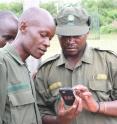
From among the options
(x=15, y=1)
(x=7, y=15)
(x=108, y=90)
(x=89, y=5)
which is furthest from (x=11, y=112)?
(x=89, y=5)

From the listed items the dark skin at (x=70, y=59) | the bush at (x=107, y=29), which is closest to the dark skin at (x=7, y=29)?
the dark skin at (x=70, y=59)

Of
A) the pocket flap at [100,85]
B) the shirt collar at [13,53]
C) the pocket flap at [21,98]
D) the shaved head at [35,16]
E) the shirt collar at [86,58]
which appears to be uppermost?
the shaved head at [35,16]

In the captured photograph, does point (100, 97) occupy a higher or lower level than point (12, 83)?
lower

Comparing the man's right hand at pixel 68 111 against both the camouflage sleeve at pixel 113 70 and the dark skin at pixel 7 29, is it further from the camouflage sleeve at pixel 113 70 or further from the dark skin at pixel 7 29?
the dark skin at pixel 7 29

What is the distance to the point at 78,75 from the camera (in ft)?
9.73

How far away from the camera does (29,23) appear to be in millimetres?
2650

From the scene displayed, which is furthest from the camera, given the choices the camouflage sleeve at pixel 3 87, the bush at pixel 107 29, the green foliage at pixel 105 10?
the green foliage at pixel 105 10

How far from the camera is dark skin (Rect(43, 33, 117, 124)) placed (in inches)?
106

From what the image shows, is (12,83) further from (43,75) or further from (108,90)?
(108,90)

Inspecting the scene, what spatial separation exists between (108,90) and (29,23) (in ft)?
2.58

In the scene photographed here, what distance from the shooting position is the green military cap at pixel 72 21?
2936 mm

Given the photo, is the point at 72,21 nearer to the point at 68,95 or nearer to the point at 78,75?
the point at 78,75

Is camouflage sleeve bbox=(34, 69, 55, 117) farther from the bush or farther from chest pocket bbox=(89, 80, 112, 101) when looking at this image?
the bush

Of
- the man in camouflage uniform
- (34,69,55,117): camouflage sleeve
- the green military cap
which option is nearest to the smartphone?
the man in camouflage uniform
